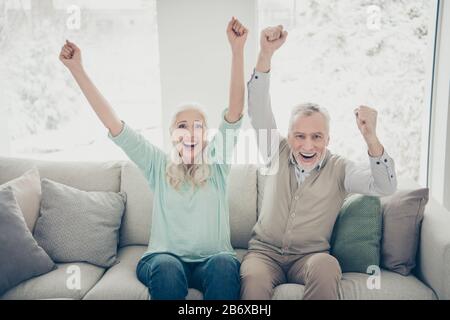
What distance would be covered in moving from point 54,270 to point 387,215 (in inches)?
53.3

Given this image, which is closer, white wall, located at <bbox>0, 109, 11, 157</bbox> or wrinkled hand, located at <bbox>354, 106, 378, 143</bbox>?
wrinkled hand, located at <bbox>354, 106, 378, 143</bbox>

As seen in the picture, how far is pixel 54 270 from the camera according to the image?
189cm

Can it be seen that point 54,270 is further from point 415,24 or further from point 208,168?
point 415,24

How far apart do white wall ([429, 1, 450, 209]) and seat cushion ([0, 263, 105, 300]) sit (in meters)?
1.81

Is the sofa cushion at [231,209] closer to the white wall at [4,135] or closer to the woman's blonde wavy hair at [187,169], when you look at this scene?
the woman's blonde wavy hair at [187,169]

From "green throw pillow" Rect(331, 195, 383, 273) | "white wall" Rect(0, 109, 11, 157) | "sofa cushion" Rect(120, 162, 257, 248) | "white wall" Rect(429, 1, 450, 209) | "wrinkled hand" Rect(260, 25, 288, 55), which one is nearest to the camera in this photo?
"wrinkled hand" Rect(260, 25, 288, 55)

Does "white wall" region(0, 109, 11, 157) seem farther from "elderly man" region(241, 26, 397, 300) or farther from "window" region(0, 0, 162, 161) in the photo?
"elderly man" region(241, 26, 397, 300)

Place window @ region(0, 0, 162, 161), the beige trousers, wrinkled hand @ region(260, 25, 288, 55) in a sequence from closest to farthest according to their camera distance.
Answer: the beige trousers → wrinkled hand @ region(260, 25, 288, 55) → window @ region(0, 0, 162, 161)

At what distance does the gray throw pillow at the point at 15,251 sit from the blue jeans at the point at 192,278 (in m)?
0.44

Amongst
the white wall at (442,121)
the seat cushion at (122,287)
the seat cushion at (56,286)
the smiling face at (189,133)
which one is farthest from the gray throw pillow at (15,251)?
the white wall at (442,121)

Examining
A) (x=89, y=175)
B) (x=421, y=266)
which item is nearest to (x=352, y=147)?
(x=421, y=266)

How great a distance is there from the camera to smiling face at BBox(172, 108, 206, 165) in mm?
1843

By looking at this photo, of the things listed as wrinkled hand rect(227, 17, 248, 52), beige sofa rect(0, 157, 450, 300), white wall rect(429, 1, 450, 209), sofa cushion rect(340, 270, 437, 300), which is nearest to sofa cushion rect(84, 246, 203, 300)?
beige sofa rect(0, 157, 450, 300)

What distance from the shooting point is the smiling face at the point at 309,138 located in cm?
177
